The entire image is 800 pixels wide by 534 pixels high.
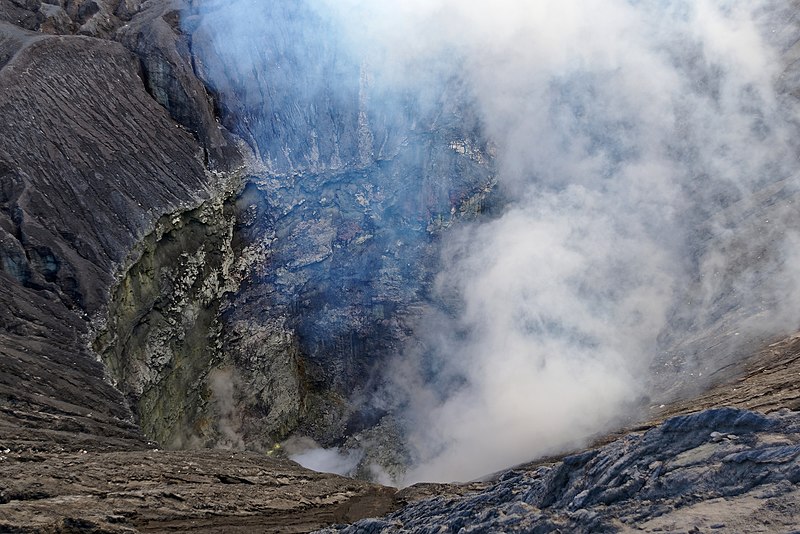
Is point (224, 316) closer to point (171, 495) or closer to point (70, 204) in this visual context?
point (70, 204)

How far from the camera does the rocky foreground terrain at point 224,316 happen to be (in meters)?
12.1

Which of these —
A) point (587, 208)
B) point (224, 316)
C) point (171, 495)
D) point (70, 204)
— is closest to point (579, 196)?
point (587, 208)

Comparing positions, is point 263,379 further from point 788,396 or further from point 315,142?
point 788,396

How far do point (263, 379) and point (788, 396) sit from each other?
23.4 m

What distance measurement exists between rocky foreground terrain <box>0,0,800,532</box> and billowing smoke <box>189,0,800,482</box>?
2153 mm

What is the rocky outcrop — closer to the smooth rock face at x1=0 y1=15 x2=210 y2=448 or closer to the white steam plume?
the smooth rock face at x1=0 y1=15 x2=210 y2=448

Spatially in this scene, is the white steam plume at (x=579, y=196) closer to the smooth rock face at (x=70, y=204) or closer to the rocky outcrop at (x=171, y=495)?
the rocky outcrop at (x=171, y=495)

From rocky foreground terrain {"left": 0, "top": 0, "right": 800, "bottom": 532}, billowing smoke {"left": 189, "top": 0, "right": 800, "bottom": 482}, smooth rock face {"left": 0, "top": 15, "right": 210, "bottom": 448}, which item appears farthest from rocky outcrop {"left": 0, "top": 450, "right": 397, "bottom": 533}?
billowing smoke {"left": 189, "top": 0, "right": 800, "bottom": 482}

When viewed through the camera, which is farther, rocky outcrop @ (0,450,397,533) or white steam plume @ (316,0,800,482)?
white steam plume @ (316,0,800,482)

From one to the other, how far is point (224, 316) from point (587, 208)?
1827 centimetres

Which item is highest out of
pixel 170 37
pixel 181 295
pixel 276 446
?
pixel 170 37

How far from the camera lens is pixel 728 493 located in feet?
33.8

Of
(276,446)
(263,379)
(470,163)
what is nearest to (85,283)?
(263,379)

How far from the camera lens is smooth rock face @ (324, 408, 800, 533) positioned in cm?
980
